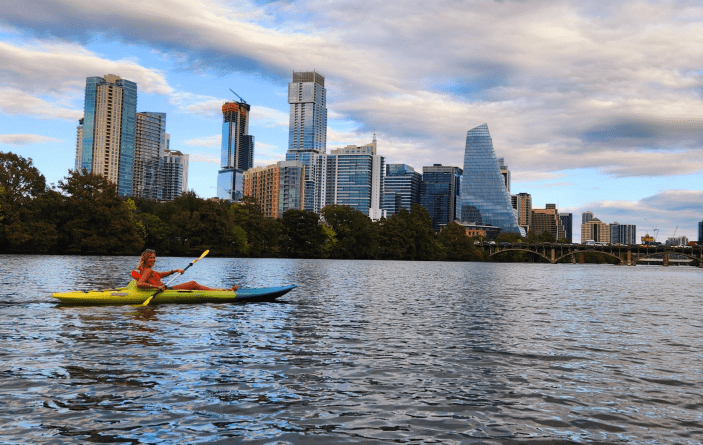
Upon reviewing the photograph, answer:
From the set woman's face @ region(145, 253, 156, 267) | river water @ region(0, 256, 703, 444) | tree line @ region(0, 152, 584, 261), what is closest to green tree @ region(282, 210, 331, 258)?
tree line @ region(0, 152, 584, 261)

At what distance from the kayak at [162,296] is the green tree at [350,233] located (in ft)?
357

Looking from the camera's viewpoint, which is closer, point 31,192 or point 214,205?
point 31,192

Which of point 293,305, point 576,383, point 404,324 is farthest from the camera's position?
point 293,305

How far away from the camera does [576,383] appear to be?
12.0m

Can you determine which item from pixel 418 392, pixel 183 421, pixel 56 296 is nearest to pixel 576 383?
pixel 418 392

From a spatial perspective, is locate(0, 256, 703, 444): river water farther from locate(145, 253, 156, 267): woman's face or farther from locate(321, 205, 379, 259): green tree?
locate(321, 205, 379, 259): green tree

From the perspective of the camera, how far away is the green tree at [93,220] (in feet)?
300

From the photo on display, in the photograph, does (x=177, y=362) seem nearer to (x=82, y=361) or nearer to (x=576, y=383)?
→ (x=82, y=361)

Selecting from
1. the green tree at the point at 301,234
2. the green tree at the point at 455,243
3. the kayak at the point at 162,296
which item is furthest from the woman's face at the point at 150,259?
the green tree at the point at 455,243

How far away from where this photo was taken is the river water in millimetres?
8336

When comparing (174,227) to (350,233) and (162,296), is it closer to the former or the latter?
(350,233)

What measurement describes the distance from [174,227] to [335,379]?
336 ft

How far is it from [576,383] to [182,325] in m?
12.5

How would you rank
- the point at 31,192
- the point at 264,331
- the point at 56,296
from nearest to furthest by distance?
the point at 264,331 → the point at 56,296 → the point at 31,192
